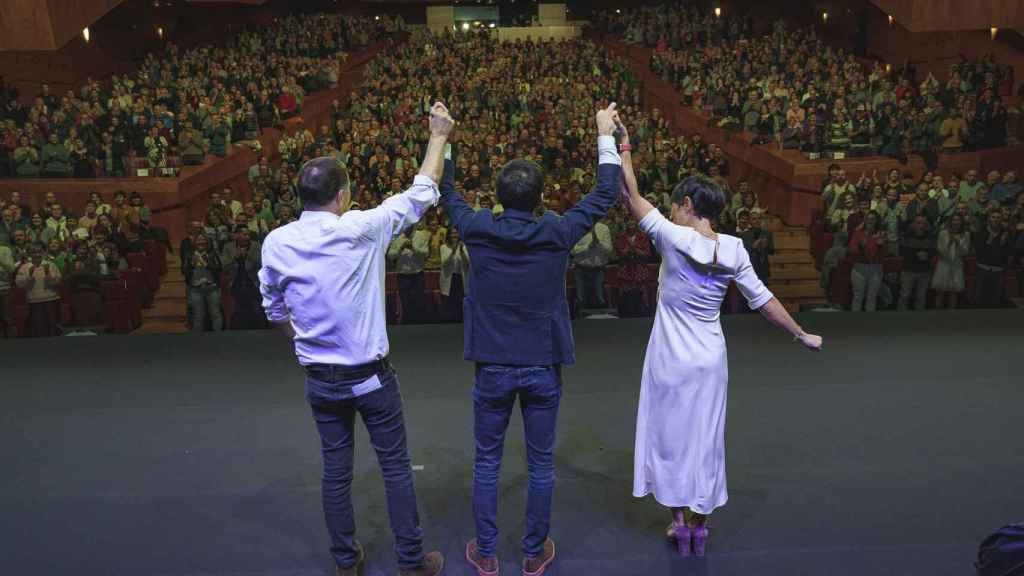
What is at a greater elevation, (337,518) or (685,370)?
(685,370)

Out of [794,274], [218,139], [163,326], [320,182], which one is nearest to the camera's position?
[320,182]

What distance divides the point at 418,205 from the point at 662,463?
1294mm

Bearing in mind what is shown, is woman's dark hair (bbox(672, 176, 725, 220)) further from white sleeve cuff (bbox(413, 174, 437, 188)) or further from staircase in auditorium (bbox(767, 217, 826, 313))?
staircase in auditorium (bbox(767, 217, 826, 313))

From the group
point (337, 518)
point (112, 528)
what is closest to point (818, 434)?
point (337, 518)

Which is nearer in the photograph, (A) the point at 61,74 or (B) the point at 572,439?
(B) the point at 572,439

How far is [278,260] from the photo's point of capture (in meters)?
2.48

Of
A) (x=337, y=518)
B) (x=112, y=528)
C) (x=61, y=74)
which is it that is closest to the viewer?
(x=337, y=518)

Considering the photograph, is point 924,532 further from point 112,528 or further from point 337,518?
point 112,528

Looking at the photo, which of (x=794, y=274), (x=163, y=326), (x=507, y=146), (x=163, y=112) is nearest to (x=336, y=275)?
(x=163, y=326)

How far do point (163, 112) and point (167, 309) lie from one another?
4.79 m

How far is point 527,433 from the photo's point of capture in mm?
2689

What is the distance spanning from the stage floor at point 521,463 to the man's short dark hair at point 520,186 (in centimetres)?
130

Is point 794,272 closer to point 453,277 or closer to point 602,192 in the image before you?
point 453,277

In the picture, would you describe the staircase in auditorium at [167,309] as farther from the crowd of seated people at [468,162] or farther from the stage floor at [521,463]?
the stage floor at [521,463]
